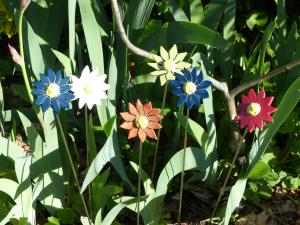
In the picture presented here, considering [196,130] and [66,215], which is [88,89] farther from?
[66,215]

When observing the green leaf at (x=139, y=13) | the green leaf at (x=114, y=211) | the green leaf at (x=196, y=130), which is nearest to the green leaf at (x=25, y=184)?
the green leaf at (x=114, y=211)

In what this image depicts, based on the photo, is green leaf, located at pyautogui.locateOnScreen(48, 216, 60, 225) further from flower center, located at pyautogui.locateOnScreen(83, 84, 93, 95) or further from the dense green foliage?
flower center, located at pyautogui.locateOnScreen(83, 84, 93, 95)

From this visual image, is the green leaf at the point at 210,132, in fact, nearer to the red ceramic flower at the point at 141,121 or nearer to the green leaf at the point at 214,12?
the green leaf at the point at 214,12

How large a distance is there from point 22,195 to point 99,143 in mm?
500

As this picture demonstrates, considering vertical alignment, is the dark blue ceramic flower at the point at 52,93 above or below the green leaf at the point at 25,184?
above

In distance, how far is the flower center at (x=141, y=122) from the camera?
1.33 meters

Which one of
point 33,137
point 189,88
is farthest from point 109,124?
point 189,88

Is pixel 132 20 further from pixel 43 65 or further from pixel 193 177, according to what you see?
pixel 193 177

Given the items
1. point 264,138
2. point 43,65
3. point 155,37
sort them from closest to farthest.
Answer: point 264,138
point 43,65
point 155,37

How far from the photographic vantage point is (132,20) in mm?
1818

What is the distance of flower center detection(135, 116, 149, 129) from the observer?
133 centimetres

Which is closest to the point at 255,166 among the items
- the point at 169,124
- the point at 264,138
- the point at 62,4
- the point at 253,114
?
the point at 264,138

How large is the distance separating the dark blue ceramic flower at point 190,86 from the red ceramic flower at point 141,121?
8cm

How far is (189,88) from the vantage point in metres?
1.36
